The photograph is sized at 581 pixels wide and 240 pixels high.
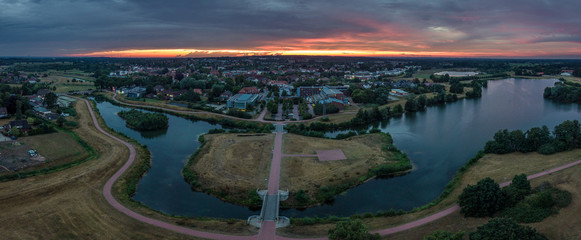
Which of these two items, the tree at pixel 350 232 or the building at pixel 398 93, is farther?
the building at pixel 398 93

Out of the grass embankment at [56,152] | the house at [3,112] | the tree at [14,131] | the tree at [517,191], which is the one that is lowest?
the grass embankment at [56,152]

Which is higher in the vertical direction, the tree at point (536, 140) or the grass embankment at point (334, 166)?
the tree at point (536, 140)

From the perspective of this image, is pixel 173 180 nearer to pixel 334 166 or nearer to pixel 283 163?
pixel 283 163

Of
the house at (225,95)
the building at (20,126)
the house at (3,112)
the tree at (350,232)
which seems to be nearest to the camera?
the tree at (350,232)

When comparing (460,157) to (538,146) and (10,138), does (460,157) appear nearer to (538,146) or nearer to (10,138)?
(538,146)

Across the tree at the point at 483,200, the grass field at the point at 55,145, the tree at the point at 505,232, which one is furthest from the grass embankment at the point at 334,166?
the grass field at the point at 55,145

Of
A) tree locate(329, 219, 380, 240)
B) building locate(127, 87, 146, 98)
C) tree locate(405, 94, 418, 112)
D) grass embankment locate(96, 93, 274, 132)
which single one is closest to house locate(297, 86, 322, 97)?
tree locate(405, 94, 418, 112)

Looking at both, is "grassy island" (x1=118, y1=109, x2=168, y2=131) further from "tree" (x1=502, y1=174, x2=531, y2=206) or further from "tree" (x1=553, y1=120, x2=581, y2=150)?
"tree" (x1=553, y1=120, x2=581, y2=150)

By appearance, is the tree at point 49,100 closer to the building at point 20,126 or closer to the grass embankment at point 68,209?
the building at point 20,126
